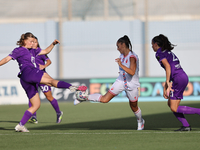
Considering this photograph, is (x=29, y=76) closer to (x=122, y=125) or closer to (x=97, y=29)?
(x=122, y=125)

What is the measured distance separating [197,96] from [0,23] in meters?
14.4

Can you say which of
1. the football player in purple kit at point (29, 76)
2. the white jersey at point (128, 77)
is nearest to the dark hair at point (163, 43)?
the white jersey at point (128, 77)

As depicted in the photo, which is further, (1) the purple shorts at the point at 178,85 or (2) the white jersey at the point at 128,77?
(2) the white jersey at the point at 128,77

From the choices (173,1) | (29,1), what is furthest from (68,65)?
(173,1)

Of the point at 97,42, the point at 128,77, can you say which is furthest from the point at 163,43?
the point at 97,42

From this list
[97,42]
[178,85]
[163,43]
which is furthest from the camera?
[97,42]

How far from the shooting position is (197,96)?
1477cm

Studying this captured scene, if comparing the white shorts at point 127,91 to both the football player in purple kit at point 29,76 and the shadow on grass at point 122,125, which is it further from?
the shadow on grass at point 122,125

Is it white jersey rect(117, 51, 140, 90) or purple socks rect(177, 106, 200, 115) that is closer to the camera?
purple socks rect(177, 106, 200, 115)

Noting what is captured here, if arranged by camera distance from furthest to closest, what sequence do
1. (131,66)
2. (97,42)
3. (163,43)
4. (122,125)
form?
(97,42) → (122,125) → (131,66) → (163,43)

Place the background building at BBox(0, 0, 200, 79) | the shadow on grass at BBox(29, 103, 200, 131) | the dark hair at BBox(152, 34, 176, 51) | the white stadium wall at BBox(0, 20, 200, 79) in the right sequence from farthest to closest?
the white stadium wall at BBox(0, 20, 200, 79)
the background building at BBox(0, 0, 200, 79)
the shadow on grass at BBox(29, 103, 200, 131)
the dark hair at BBox(152, 34, 176, 51)

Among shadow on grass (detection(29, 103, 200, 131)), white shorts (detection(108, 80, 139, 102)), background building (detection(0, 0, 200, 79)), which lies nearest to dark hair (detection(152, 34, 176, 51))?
white shorts (detection(108, 80, 139, 102))

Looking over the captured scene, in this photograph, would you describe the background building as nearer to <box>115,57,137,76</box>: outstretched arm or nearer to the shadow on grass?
the shadow on grass

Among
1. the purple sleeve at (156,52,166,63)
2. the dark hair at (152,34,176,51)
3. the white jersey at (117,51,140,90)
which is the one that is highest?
the dark hair at (152,34,176,51)
